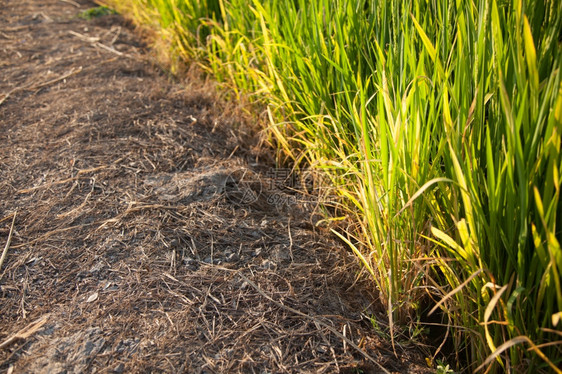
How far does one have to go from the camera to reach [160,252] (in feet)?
5.59

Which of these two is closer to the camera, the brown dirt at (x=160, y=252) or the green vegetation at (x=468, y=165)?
the green vegetation at (x=468, y=165)

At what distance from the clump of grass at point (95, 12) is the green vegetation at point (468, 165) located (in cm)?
261

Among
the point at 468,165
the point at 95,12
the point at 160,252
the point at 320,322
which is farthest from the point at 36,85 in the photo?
the point at 468,165

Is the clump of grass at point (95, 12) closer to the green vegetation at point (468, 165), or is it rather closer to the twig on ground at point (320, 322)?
the green vegetation at point (468, 165)

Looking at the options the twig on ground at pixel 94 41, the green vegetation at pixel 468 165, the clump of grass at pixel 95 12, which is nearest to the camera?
the green vegetation at pixel 468 165

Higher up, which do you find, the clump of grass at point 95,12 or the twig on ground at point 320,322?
the clump of grass at point 95,12

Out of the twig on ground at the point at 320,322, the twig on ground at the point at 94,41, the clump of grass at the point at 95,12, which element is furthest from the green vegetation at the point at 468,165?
the clump of grass at the point at 95,12

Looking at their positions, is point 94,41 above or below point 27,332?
above

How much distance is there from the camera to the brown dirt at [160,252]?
140 cm

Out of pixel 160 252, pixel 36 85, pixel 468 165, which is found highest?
pixel 468 165

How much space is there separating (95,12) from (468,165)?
367 cm

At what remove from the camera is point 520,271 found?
1.19 meters

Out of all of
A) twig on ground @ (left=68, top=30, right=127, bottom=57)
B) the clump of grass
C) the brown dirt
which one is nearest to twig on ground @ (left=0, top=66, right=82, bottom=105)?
the brown dirt

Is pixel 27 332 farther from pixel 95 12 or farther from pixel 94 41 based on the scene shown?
pixel 95 12
